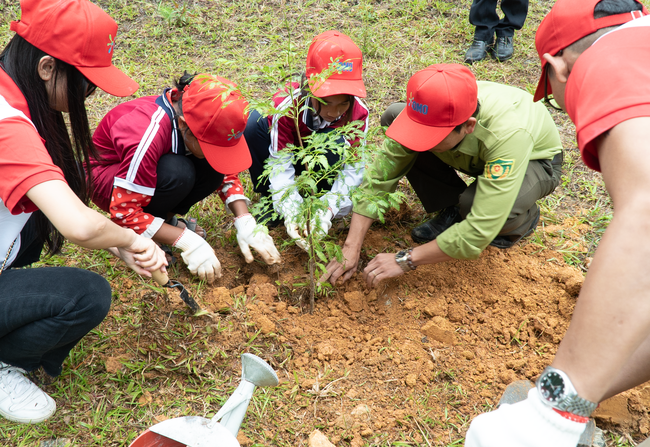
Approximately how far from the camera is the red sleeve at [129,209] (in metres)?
2.28

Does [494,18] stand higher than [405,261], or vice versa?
[494,18]

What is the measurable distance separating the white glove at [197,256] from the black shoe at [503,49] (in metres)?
3.17

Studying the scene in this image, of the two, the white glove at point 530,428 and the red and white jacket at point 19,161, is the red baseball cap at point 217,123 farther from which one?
the white glove at point 530,428

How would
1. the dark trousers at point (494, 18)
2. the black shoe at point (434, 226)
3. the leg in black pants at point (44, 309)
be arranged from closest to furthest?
the leg in black pants at point (44, 309) < the black shoe at point (434, 226) < the dark trousers at point (494, 18)

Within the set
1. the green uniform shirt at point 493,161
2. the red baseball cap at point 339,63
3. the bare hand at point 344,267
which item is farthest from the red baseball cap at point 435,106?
the bare hand at point 344,267

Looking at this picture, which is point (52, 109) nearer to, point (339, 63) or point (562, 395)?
point (339, 63)

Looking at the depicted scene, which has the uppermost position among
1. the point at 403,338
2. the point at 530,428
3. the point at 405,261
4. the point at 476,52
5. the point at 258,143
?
the point at 530,428

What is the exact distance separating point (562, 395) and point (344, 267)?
162cm

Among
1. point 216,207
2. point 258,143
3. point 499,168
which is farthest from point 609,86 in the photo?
point 216,207

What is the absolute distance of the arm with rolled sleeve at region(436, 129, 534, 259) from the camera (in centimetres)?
217

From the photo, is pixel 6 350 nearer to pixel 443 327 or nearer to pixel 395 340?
pixel 395 340

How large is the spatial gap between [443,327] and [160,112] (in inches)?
67.4

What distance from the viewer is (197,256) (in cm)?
239

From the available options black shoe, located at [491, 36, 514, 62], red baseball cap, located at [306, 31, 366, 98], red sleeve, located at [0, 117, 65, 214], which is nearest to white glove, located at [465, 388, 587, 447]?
red sleeve, located at [0, 117, 65, 214]
